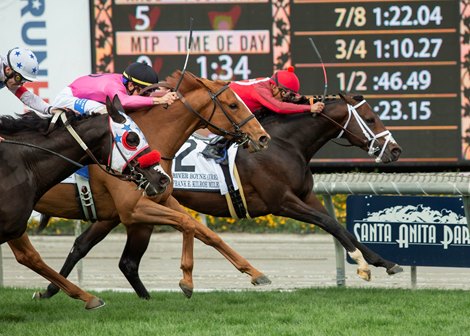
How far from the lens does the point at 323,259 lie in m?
10.9

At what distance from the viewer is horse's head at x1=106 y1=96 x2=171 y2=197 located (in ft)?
22.1

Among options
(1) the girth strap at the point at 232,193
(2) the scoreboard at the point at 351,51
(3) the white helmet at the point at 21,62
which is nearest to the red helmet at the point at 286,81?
(1) the girth strap at the point at 232,193

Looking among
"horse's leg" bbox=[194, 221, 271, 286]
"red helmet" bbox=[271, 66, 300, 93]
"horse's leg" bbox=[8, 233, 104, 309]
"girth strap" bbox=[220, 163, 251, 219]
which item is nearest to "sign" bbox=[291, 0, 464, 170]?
"red helmet" bbox=[271, 66, 300, 93]

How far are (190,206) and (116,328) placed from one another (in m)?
1.91

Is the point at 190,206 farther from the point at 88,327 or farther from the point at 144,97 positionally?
the point at 88,327

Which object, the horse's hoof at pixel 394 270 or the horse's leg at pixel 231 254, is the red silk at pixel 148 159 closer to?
the horse's leg at pixel 231 254

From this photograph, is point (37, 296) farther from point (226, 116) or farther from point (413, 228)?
point (413, 228)

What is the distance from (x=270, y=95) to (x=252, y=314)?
202cm

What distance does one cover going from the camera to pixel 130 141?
22.1ft

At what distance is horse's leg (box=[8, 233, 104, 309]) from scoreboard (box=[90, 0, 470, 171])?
4.39m

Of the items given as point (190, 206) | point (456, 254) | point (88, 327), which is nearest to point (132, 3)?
point (190, 206)

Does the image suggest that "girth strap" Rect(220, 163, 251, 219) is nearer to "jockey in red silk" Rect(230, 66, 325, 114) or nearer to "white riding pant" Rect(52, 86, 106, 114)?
"jockey in red silk" Rect(230, 66, 325, 114)


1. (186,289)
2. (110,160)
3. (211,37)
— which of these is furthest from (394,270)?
(211,37)

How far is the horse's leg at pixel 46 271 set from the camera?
7.25m
